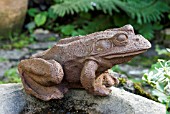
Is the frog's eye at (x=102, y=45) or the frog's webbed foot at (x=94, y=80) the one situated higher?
the frog's eye at (x=102, y=45)

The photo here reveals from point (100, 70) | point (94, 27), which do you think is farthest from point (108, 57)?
point (94, 27)

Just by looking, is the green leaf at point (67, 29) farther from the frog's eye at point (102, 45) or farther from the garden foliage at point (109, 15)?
the frog's eye at point (102, 45)

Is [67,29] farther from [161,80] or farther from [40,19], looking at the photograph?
[161,80]

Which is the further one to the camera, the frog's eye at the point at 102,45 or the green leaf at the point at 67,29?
the green leaf at the point at 67,29

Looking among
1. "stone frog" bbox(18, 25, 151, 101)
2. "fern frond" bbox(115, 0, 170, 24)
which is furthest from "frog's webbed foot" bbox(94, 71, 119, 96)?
"fern frond" bbox(115, 0, 170, 24)

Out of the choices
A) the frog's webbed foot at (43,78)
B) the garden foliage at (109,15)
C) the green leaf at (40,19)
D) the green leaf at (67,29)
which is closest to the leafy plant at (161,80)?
the frog's webbed foot at (43,78)

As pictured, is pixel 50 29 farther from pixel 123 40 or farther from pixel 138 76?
pixel 123 40

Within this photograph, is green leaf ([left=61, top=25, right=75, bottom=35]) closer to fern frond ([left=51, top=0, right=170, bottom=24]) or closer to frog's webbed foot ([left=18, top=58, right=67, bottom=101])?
fern frond ([left=51, top=0, right=170, bottom=24])
